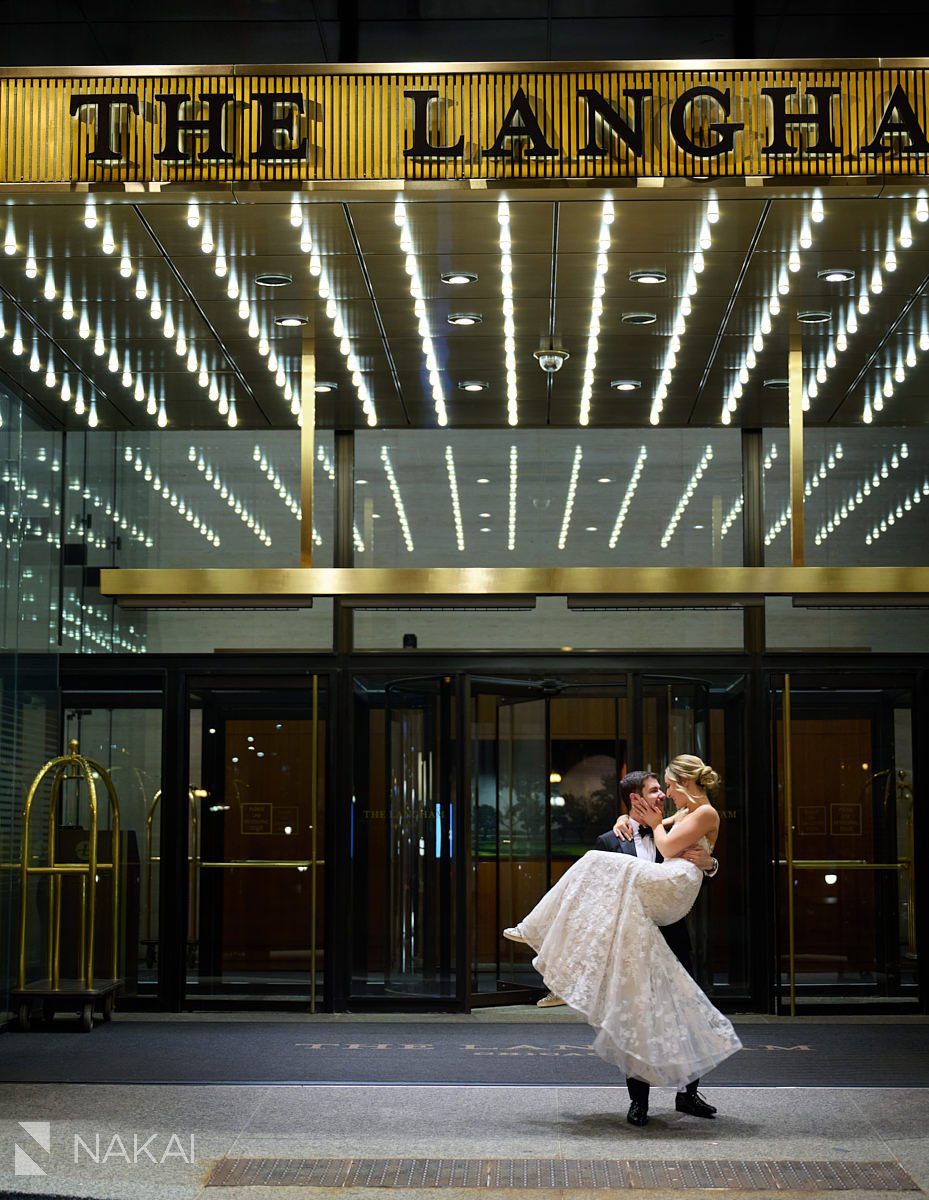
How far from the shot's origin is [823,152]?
6.73 m

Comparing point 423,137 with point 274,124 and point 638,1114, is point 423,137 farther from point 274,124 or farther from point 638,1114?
point 638,1114

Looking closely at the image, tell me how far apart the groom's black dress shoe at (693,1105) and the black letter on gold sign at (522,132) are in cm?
423

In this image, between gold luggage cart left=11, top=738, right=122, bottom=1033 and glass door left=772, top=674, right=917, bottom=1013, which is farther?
glass door left=772, top=674, right=917, bottom=1013

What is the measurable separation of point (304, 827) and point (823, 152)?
587 centimetres

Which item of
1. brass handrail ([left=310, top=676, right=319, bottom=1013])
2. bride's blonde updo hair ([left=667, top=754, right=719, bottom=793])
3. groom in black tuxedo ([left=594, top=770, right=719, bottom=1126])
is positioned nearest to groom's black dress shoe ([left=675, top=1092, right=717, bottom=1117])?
groom in black tuxedo ([left=594, top=770, right=719, bottom=1126])

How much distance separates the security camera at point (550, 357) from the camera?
30.0 feet

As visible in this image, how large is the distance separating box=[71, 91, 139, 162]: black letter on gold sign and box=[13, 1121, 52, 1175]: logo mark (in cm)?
419

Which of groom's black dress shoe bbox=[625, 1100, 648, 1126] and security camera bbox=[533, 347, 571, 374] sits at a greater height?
security camera bbox=[533, 347, 571, 374]

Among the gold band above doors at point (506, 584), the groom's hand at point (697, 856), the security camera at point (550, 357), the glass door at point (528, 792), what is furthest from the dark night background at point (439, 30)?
the groom's hand at point (697, 856)

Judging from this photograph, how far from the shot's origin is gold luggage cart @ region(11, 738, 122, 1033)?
31.0 feet

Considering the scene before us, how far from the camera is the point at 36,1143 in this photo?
251 inches

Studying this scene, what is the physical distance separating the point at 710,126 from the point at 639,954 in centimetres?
362

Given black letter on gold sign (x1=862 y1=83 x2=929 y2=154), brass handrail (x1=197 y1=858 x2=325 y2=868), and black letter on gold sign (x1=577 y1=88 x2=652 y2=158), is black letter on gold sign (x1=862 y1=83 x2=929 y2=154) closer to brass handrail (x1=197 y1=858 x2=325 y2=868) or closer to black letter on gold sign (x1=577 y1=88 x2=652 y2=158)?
black letter on gold sign (x1=577 y1=88 x2=652 y2=158)

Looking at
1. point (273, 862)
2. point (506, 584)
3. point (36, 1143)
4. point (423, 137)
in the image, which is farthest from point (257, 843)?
point (423, 137)
